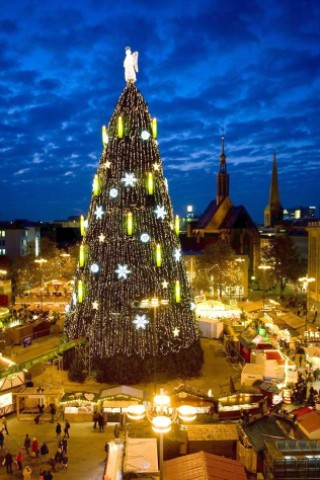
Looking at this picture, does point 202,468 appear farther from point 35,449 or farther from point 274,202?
point 274,202

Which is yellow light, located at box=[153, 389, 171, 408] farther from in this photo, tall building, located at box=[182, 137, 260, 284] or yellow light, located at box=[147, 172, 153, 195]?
tall building, located at box=[182, 137, 260, 284]

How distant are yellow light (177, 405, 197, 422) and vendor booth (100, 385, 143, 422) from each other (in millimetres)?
2037

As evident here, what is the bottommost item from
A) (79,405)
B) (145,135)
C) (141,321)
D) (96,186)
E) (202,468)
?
(79,405)

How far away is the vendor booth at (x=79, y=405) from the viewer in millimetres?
20906

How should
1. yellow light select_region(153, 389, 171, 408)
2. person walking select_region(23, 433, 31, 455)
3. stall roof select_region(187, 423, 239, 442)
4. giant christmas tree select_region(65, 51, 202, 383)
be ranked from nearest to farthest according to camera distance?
yellow light select_region(153, 389, 171, 408) → stall roof select_region(187, 423, 239, 442) → person walking select_region(23, 433, 31, 455) → giant christmas tree select_region(65, 51, 202, 383)

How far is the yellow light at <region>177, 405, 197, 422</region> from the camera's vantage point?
18.4 meters

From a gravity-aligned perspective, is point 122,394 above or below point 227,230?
below

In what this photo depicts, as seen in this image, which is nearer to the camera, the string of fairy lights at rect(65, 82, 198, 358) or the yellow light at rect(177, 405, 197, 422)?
the yellow light at rect(177, 405, 197, 422)

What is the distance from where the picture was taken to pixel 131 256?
24.4m

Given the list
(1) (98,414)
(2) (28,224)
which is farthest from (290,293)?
(2) (28,224)

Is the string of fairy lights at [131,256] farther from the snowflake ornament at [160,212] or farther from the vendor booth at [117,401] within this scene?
the vendor booth at [117,401]

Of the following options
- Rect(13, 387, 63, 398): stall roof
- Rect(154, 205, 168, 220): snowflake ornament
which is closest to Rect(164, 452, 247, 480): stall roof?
Rect(13, 387, 63, 398): stall roof

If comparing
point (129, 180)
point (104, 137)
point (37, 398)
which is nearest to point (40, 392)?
point (37, 398)

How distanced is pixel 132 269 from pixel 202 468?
11744 mm
